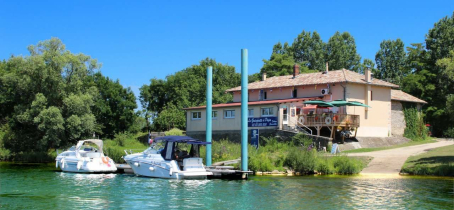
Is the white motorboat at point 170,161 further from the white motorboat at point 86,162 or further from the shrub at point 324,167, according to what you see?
the shrub at point 324,167

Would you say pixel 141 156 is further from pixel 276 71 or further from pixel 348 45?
pixel 348 45

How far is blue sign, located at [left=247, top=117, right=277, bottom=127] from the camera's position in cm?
4612

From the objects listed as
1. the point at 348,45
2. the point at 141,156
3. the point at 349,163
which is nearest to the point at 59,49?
the point at 141,156

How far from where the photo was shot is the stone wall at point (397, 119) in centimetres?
5316

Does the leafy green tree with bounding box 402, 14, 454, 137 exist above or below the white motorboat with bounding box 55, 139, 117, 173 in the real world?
above

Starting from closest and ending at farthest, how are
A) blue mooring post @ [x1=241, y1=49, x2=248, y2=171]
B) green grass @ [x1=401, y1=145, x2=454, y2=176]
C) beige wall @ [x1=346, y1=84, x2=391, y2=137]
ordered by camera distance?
green grass @ [x1=401, y1=145, x2=454, y2=176] < blue mooring post @ [x1=241, y1=49, x2=248, y2=171] < beige wall @ [x1=346, y1=84, x2=391, y2=137]

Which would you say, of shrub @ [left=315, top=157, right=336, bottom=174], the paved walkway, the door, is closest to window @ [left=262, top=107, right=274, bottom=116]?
the door

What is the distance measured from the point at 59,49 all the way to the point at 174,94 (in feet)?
97.5

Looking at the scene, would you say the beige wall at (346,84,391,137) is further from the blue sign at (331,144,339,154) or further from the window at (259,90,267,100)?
the window at (259,90,267,100)

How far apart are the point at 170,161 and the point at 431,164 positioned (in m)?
16.0

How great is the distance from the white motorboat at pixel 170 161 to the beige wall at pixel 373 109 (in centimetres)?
2090

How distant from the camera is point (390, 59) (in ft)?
279

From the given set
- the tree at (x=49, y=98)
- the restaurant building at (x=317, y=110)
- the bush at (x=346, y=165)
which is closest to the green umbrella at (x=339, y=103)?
the restaurant building at (x=317, y=110)

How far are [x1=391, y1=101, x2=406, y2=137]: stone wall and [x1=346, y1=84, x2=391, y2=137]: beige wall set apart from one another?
2011 mm
